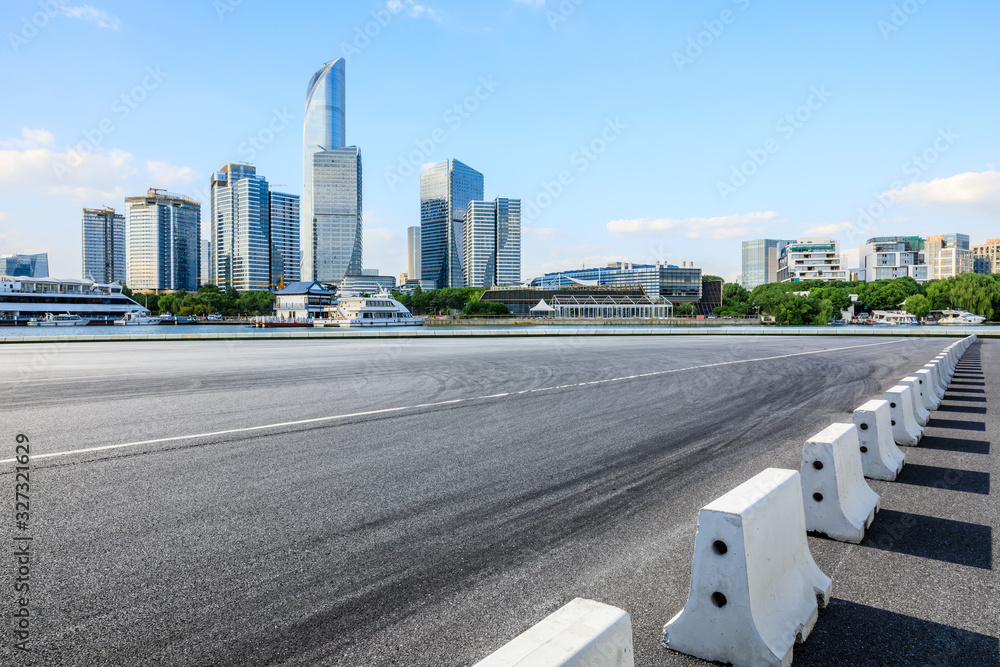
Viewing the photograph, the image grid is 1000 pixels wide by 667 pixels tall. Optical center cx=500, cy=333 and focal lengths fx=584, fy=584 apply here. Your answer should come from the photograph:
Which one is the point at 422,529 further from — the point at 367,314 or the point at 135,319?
the point at 135,319

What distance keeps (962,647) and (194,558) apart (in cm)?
420

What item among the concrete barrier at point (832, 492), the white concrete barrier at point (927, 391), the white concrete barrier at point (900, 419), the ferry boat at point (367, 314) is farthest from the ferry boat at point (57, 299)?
the concrete barrier at point (832, 492)

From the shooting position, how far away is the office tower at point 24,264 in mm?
176375

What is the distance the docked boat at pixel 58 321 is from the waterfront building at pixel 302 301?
42183 mm

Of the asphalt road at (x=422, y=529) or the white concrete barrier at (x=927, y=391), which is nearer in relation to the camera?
the asphalt road at (x=422, y=529)

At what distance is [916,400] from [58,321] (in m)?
115

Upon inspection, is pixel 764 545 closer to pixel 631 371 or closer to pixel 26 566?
pixel 26 566

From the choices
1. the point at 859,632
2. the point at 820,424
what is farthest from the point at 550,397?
the point at 859,632

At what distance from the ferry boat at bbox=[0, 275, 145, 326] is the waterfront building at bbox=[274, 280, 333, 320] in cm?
3646

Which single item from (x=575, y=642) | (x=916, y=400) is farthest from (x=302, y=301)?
(x=575, y=642)

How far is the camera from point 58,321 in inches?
3703

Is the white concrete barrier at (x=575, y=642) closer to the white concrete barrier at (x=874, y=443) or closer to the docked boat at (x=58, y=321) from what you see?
the white concrete barrier at (x=874, y=443)

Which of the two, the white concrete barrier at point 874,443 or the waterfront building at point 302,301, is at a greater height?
the waterfront building at point 302,301

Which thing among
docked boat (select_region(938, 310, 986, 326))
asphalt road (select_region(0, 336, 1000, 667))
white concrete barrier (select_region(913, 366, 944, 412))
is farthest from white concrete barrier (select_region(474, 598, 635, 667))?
docked boat (select_region(938, 310, 986, 326))
